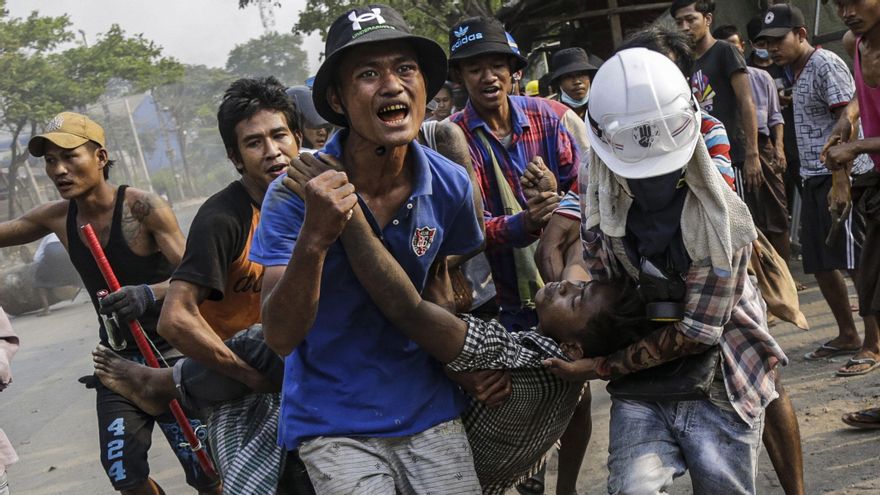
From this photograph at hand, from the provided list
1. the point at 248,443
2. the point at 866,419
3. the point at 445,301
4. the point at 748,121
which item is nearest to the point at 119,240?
the point at 248,443

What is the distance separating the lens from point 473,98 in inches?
171

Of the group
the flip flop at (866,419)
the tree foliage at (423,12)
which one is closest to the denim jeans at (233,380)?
the flip flop at (866,419)

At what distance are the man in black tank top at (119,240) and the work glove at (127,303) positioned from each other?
13 cm

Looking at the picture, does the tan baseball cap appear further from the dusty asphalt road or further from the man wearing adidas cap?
the dusty asphalt road

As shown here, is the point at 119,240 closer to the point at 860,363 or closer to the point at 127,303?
the point at 127,303

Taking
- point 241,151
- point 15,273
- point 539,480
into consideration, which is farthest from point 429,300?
point 15,273

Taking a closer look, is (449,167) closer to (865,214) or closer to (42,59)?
(865,214)

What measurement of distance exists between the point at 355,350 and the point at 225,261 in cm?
104

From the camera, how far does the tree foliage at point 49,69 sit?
31312 millimetres

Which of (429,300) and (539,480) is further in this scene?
(539,480)

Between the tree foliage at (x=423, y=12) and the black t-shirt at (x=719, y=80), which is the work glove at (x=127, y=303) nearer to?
the black t-shirt at (x=719, y=80)

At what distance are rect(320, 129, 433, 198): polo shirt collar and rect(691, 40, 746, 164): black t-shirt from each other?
4.22 meters

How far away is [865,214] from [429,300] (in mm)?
2753

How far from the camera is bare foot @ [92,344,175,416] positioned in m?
3.85
